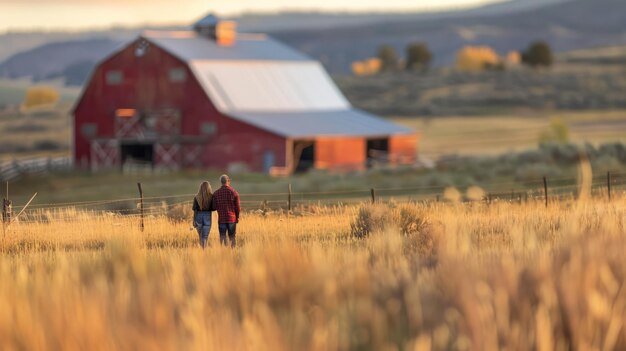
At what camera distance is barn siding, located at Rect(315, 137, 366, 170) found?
2148 inches

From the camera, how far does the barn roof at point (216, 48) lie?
57.7 metres

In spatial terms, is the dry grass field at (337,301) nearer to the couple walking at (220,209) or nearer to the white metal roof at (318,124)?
the couple walking at (220,209)

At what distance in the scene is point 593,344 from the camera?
343 inches

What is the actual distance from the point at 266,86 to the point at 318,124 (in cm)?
394

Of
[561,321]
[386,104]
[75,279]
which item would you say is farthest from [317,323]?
[386,104]

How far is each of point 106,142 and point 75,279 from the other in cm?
4815

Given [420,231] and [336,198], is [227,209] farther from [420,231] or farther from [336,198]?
[336,198]

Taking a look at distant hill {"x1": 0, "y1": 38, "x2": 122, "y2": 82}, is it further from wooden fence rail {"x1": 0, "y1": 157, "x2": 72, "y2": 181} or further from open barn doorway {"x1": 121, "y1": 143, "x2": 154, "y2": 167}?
open barn doorway {"x1": 121, "y1": 143, "x2": 154, "y2": 167}

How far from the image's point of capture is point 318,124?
56844mm

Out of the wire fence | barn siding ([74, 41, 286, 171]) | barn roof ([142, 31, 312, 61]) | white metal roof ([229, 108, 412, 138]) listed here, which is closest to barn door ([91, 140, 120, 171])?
barn siding ([74, 41, 286, 171])

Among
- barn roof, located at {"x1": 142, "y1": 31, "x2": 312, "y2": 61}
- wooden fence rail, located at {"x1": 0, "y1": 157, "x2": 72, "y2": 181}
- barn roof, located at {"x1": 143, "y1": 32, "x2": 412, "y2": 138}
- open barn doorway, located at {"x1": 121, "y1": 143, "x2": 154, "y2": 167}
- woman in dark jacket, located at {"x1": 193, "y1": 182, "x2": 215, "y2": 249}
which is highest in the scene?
barn roof, located at {"x1": 142, "y1": 31, "x2": 312, "y2": 61}

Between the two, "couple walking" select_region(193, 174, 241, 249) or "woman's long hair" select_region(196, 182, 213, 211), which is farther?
"woman's long hair" select_region(196, 182, 213, 211)

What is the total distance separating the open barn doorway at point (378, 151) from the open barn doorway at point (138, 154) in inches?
381

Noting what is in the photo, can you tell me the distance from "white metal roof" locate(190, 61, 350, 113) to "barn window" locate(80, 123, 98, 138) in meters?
5.72
